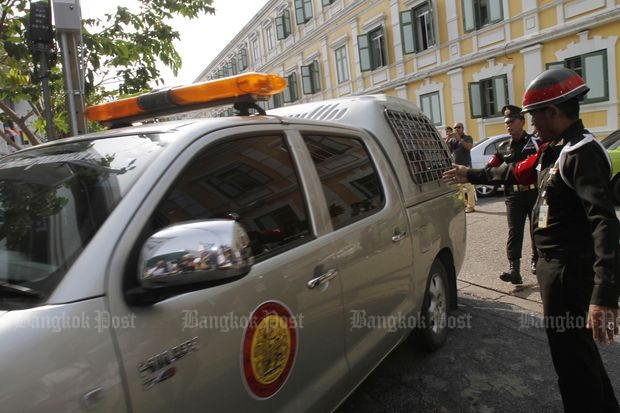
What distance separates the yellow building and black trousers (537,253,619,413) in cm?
1304

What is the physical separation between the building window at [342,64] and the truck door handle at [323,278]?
22.3 m

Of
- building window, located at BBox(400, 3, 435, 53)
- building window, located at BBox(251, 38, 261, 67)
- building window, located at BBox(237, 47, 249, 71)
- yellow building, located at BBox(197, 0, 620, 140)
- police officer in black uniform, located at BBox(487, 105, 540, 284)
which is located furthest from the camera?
building window, located at BBox(237, 47, 249, 71)

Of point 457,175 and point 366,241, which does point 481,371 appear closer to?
point 457,175

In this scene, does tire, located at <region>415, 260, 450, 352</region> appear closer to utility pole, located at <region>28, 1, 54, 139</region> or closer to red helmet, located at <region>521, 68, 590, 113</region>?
red helmet, located at <region>521, 68, 590, 113</region>

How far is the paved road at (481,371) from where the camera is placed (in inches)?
111

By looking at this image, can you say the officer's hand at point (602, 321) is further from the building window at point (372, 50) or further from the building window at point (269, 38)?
the building window at point (269, 38)

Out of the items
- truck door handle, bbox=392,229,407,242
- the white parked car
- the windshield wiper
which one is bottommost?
the white parked car

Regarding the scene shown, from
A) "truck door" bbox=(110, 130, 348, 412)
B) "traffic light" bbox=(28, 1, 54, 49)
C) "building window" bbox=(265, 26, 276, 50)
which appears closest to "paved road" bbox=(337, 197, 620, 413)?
"truck door" bbox=(110, 130, 348, 412)

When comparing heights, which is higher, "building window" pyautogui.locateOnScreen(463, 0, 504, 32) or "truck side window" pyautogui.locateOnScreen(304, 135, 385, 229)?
"building window" pyautogui.locateOnScreen(463, 0, 504, 32)

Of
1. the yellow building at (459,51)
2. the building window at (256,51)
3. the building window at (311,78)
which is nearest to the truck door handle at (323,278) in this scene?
the yellow building at (459,51)

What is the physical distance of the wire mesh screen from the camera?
344cm

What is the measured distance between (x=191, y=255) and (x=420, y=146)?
2790 mm

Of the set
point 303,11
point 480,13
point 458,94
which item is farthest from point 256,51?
point 480,13

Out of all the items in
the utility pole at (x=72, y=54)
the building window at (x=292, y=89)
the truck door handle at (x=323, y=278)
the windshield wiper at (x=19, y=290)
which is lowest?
the truck door handle at (x=323, y=278)
